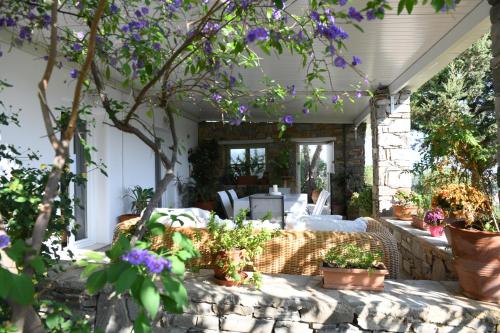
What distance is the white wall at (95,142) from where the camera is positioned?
3.57 metres

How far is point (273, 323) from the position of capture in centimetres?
217

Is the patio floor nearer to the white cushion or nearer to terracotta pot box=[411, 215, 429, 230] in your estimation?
the white cushion

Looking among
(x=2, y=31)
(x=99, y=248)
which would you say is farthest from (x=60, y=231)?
(x=99, y=248)

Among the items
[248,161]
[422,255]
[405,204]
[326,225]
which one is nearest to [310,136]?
[248,161]

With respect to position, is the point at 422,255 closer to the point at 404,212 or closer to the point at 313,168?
the point at 404,212

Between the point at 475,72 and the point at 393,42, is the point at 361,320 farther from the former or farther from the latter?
the point at 475,72

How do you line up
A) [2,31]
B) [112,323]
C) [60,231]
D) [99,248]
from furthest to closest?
[99,248] → [2,31] → [112,323] → [60,231]

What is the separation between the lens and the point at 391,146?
604 centimetres

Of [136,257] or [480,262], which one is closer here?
[136,257]

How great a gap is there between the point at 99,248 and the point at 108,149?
1336 mm

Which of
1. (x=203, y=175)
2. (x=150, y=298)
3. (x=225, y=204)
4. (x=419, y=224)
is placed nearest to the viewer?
(x=150, y=298)

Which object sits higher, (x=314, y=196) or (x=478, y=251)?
(x=478, y=251)

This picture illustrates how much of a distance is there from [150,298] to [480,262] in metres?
2.08

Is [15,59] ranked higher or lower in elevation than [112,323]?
higher
